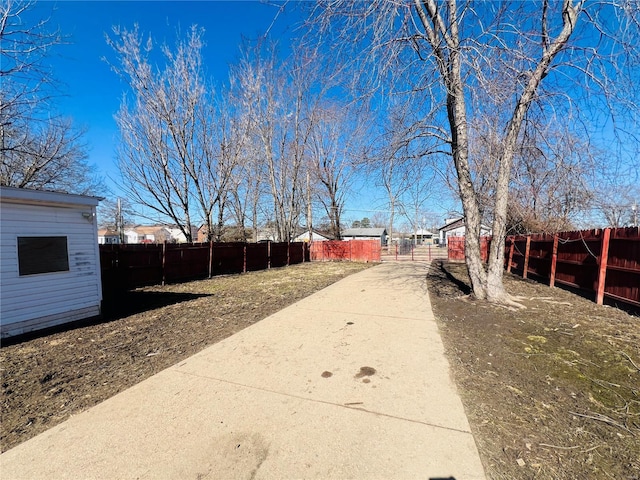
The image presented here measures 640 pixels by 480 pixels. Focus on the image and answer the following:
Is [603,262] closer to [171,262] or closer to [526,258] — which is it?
[526,258]

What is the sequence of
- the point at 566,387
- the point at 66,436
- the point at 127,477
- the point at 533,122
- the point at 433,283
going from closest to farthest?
the point at 127,477, the point at 66,436, the point at 566,387, the point at 533,122, the point at 433,283

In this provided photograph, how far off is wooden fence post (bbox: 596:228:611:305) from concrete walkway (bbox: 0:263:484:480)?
15.6 ft

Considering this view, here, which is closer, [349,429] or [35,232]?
[349,429]

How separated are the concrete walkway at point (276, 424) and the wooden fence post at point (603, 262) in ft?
15.6

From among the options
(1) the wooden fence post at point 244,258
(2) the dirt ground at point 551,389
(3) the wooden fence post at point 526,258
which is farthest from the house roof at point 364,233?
(2) the dirt ground at point 551,389

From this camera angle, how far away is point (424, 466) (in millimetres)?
1886

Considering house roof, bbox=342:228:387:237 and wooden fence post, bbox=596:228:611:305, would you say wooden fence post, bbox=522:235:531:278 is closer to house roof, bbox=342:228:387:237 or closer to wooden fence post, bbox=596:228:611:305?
wooden fence post, bbox=596:228:611:305

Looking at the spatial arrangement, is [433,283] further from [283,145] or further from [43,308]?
[283,145]

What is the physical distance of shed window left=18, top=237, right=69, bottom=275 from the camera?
5.05 metres

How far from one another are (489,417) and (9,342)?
6746mm

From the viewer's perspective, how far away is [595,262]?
6.50 meters

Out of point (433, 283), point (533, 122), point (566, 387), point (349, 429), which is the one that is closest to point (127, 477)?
point (349, 429)

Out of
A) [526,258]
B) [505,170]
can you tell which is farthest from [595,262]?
[526,258]

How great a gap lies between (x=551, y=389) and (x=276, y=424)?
261 cm
